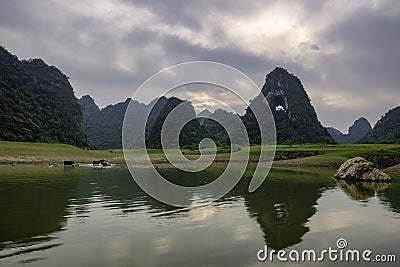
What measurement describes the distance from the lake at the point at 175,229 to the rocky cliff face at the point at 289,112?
4112 inches

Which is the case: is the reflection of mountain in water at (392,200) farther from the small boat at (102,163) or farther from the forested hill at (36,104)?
the forested hill at (36,104)

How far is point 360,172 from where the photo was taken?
37188 millimetres

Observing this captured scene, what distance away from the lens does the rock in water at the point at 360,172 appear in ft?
117

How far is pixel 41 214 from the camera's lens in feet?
47.3

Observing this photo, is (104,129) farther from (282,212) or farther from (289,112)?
(282,212)

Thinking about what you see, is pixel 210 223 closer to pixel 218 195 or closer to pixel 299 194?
pixel 218 195

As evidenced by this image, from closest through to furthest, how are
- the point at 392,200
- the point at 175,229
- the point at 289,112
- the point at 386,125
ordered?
the point at 175,229
the point at 392,200
the point at 289,112
the point at 386,125

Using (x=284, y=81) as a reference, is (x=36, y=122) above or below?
below

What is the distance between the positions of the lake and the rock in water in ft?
53.7

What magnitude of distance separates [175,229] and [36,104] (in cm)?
9750

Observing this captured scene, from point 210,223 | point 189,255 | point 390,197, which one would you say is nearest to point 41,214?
point 210,223

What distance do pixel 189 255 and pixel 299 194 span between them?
1537 cm

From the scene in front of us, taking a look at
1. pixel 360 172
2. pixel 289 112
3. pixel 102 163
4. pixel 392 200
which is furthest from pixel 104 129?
pixel 392 200

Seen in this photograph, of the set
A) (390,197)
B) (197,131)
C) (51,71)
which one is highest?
(51,71)
